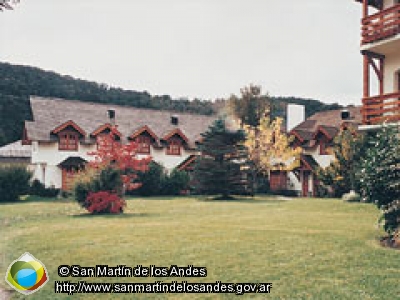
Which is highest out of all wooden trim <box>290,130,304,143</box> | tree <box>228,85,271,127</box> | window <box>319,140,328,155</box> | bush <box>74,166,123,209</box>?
tree <box>228,85,271,127</box>

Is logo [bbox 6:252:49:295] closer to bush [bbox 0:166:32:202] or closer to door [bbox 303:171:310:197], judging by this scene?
bush [bbox 0:166:32:202]

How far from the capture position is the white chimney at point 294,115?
34125 mm

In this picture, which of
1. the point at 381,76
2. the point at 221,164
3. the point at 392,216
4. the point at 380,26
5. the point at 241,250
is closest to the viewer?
the point at 241,250

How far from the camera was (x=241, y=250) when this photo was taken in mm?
7777

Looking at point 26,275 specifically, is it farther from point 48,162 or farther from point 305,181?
point 305,181

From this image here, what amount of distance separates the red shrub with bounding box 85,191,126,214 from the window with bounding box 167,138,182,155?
15969mm

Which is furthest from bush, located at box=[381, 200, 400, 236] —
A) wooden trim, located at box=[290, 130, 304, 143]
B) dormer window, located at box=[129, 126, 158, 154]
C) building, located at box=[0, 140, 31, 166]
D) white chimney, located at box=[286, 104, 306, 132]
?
building, located at box=[0, 140, 31, 166]

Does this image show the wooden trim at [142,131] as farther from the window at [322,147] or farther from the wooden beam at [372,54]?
the wooden beam at [372,54]

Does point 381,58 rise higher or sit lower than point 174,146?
higher

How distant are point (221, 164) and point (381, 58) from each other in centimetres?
1129

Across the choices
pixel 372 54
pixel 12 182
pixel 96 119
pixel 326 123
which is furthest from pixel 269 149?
pixel 12 182

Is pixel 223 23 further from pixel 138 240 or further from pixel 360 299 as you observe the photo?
pixel 360 299

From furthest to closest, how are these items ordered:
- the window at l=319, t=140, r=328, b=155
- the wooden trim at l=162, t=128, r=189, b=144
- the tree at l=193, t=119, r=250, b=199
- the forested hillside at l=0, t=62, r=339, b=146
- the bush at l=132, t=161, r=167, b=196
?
1. the forested hillside at l=0, t=62, r=339, b=146
2. the wooden trim at l=162, t=128, r=189, b=144
3. the window at l=319, t=140, r=328, b=155
4. the bush at l=132, t=161, r=167, b=196
5. the tree at l=193, t=119, r=250, b=199

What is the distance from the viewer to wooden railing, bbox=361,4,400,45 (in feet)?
41.1
